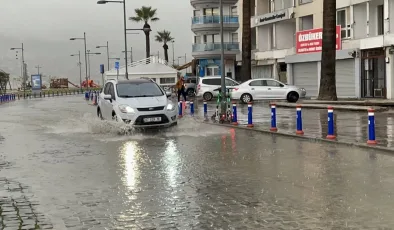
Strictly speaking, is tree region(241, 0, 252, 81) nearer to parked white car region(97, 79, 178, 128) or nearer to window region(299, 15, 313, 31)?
window region(299, 15, 313, 31)

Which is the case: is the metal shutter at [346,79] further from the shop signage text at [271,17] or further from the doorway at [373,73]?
the shop signage text at [271,17]

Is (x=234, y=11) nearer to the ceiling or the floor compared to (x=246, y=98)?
nearer to the ceiling

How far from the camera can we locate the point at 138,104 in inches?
675

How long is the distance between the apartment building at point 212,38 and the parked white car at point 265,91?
2590 centimetres

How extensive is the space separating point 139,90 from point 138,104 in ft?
5.04

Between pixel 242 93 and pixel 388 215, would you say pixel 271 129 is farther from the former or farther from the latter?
pixel 242 93

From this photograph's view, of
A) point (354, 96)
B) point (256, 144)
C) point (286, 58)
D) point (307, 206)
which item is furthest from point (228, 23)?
point (307, 206)

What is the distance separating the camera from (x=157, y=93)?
728 inches

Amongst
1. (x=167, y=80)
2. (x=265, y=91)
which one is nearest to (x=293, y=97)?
(x=265, y=91)

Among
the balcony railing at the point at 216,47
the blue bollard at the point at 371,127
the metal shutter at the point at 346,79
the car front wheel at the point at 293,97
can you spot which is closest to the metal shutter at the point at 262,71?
the balcony railing at the point at 216,47

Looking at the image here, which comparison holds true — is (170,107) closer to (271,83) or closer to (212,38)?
(271,83)

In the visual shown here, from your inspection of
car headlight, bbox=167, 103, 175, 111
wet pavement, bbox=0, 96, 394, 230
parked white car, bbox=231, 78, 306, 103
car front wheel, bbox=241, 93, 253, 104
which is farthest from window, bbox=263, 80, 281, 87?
wet pavement, bbox=0, 96, 394, 230

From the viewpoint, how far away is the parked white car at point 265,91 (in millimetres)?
34156

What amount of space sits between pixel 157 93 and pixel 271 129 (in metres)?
3.98
